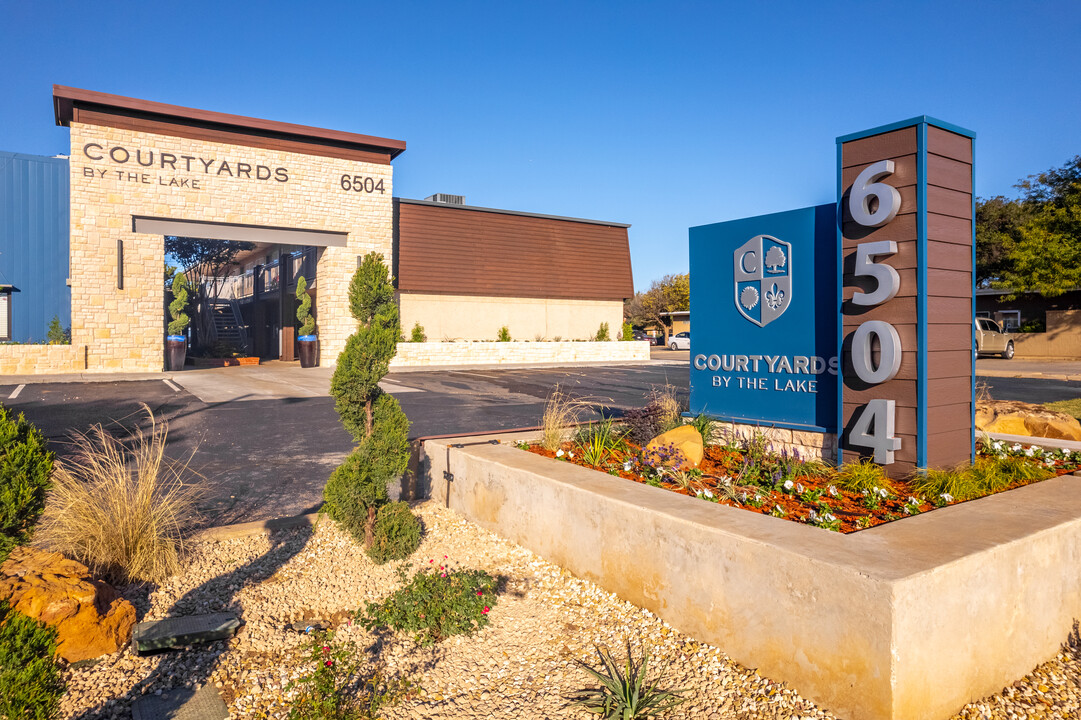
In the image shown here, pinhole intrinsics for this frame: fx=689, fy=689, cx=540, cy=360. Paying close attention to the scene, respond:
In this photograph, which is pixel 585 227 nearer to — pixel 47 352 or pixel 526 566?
pixel 47 352

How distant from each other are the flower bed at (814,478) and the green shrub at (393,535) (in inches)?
59.9

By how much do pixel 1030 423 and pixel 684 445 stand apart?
13.1 ft

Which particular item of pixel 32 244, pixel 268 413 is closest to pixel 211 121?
pixel 32 244

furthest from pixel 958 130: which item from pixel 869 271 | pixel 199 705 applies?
pixel 199 705

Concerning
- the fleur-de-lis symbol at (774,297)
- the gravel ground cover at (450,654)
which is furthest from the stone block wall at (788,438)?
the gravel ground cover at (450,654)

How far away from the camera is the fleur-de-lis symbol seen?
623cm

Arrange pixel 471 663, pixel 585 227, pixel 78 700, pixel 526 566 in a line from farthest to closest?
pixel 585 227 → pixel 526 566 → pixel 471 663 → pixel 78 700

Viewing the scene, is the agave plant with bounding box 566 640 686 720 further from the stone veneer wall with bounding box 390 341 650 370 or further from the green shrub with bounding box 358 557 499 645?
the stone veneer wall with bounding box 390 341 650 370

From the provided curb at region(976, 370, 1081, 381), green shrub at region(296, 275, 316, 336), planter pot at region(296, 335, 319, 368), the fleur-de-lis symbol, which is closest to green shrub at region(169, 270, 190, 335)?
green shrub at region(296, 275, 316, 336)

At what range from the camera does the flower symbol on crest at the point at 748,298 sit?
650 cm

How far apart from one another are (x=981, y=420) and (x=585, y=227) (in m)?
27.8

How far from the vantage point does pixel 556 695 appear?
128 inches

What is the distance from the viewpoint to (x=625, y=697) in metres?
3.02

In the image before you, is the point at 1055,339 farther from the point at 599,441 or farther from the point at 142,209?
the point at 142,209
